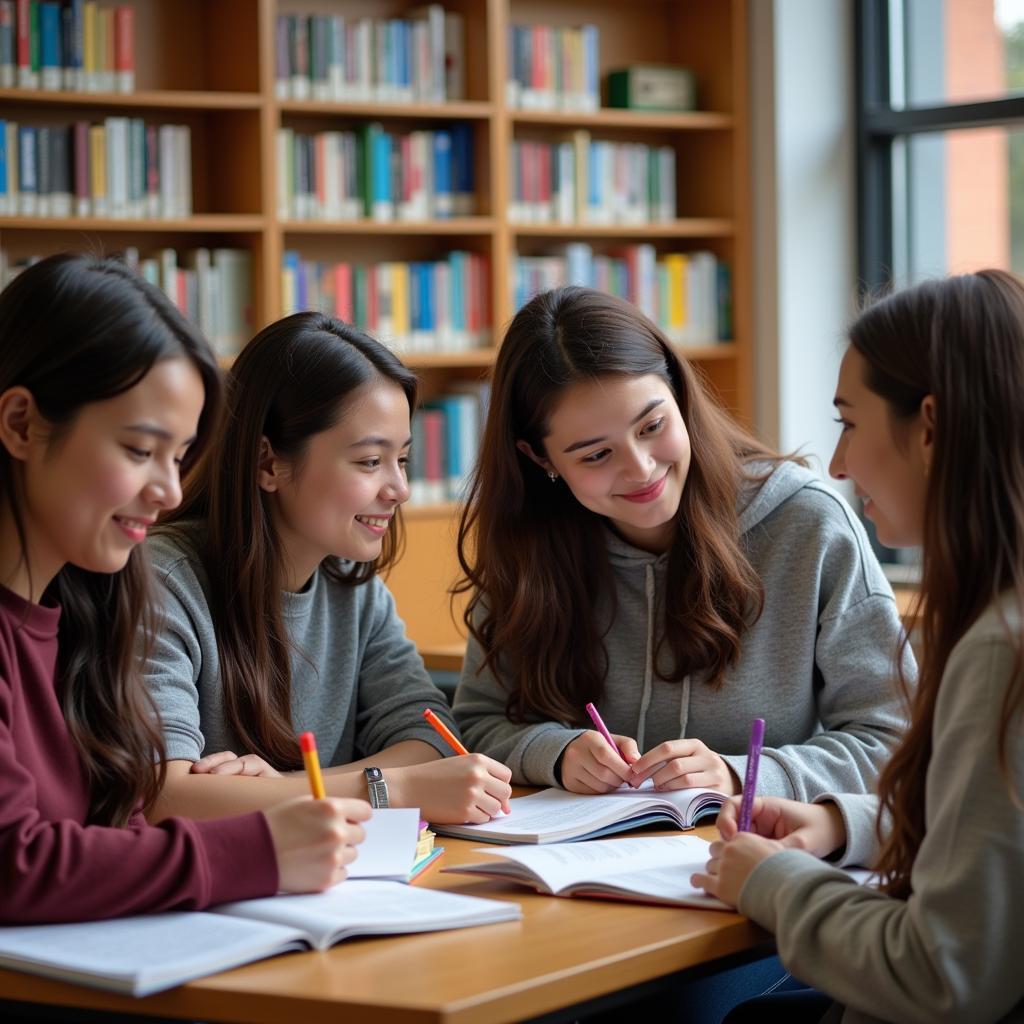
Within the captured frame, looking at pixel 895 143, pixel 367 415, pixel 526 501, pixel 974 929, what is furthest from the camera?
pixel 895 143

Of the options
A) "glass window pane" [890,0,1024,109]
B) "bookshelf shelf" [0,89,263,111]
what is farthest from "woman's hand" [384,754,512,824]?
"glass window pane" [890,0,1024,109]

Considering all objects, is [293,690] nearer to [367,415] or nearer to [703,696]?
[367,415]

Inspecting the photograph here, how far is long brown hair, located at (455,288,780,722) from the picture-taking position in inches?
77.5

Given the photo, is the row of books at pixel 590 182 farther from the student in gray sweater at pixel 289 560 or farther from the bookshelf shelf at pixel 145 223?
the student in gray sweater at pixel 289 560

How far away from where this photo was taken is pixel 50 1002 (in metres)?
1.22

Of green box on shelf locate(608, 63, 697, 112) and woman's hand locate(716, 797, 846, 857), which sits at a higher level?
green box on shelf locate(608, 63, 697, 112)

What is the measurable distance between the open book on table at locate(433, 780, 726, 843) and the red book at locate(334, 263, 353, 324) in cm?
287

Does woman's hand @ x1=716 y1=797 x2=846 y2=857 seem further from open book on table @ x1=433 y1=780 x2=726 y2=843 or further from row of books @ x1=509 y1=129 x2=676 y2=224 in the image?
row of books @ x1=509 y1=129 x2=676 y2=224

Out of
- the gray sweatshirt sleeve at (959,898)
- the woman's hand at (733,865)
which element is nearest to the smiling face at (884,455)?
the gray sweatshirt sleeve at (959,898)

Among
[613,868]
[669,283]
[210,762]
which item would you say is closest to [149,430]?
[210,762]

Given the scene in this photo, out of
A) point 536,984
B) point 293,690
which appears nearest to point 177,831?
point 536,984

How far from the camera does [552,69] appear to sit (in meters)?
4.65

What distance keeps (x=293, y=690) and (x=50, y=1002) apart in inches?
31.4

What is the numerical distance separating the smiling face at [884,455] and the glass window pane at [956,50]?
3.38 m
